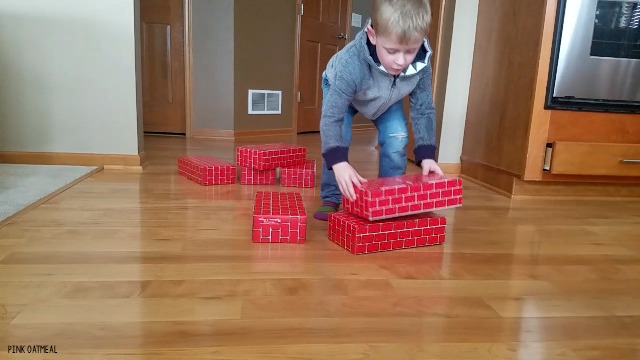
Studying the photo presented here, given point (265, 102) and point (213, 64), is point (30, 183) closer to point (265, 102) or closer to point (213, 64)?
point (213, 64)

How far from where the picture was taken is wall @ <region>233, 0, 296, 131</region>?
3350mm

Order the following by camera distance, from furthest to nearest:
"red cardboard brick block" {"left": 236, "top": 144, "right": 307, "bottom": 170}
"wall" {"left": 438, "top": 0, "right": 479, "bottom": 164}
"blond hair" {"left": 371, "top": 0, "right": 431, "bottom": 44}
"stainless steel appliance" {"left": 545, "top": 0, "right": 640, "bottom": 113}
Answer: "wall" {"left": 438, "top": 0, "right": 479, "bottom": 164}, "red cardboard brick block" {"left": 236, "top": 144, "right": 307, "bottom": 170}, "stainless steel appliance" {"left": 545, "top": 0, "right": 640, "bottom": 113}, "blond hair" {"left": 371, "top": 0, "right": 431, "bottom": 44}

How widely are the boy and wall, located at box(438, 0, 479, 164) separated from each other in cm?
83

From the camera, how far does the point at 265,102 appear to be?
362 centimetres

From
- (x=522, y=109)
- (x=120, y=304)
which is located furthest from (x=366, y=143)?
(x=120, y=304)

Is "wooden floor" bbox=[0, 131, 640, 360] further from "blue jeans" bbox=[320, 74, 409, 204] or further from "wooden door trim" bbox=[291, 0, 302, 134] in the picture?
"wooden door trim" bbox=[291, 0, 302, 134]

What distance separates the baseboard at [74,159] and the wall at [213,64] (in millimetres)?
1389

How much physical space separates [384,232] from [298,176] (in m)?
0.76

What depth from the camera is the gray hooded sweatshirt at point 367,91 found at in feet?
4.07

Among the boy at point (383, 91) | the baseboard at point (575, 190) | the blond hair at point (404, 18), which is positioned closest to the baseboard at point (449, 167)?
the baseboard at point (575, 190)

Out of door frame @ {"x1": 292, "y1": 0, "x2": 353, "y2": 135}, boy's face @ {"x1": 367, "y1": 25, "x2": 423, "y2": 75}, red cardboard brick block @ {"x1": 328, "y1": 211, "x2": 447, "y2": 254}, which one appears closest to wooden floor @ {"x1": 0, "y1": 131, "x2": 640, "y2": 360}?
red cardboard brick block @ {"x1": 328, "y1": 211, "x2": 447, "y2": 254}

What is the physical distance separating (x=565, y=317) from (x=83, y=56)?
1987 mm

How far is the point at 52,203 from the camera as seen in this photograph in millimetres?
1468

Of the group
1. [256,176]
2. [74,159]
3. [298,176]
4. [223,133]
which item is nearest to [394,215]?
[298,176]
